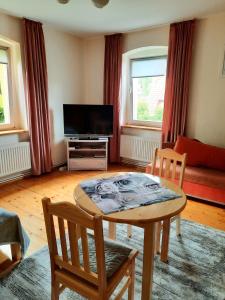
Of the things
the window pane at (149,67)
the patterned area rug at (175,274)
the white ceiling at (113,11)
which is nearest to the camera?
the patterned area rug at (175,274)

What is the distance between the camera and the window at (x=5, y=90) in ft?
11.8

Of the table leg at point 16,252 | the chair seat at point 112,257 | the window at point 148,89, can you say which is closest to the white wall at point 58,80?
the window at point 148,89

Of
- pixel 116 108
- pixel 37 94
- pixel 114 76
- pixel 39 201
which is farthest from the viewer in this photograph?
pixel 116 108

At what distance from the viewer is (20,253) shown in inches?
78.2

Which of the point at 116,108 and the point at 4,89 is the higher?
the point at 4,89

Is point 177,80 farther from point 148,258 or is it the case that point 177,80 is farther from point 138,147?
point 148,258

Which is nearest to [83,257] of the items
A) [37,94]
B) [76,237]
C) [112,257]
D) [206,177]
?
[76,237]

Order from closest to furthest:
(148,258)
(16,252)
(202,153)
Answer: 1. (148,258)
2. (16,252)
3. (202,153)

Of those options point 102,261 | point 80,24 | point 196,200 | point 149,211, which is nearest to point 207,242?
point 196,200

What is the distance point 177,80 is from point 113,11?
143 cm

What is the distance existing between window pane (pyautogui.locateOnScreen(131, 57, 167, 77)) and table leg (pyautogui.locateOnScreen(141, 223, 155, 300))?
334cm

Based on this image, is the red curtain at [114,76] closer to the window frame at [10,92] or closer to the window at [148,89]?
the window at [148,89]

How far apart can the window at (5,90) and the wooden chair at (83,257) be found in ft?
10.00

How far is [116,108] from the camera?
4.48m
